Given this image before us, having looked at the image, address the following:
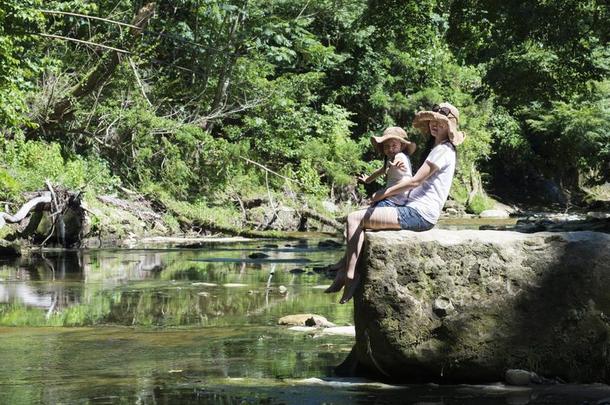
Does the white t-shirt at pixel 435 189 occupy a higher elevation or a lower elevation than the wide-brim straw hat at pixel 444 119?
lower

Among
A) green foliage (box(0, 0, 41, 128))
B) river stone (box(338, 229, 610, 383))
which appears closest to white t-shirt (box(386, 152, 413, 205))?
river stone (box(338, 229, 610, 383))

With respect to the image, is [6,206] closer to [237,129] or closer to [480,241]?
[237,129]

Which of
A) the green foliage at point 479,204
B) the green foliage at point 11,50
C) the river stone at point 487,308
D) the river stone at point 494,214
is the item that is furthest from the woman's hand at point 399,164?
the green foliage at point 479,204

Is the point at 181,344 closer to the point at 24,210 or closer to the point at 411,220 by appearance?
the point at 411,220

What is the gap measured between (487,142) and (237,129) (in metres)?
17.3

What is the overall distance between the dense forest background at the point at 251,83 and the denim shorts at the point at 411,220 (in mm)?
11454

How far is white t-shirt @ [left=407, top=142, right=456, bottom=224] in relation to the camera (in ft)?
24.1

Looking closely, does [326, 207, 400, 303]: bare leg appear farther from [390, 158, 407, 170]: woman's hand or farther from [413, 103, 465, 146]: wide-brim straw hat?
[413, 103, 465, 146]: wide-brim straw hat

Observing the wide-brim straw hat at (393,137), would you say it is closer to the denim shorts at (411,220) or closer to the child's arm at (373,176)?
the child's arm at (373,176)

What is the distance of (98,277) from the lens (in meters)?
15.8

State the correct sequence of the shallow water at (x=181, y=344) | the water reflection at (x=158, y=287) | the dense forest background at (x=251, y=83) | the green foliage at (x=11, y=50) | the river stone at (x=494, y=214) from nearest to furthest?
the shallow water at (x=181, y=344) < the water reflection at (x=158, y=287) < the green foliage at (x=11, y=50) < the dense forest background at (x=251, y=83) < the river stone at (x=494, y=214)

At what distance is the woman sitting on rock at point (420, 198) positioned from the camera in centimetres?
716

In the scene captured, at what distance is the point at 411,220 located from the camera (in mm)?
7320

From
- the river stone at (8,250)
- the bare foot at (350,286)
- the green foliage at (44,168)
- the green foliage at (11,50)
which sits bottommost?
the river stone at (8,250)
